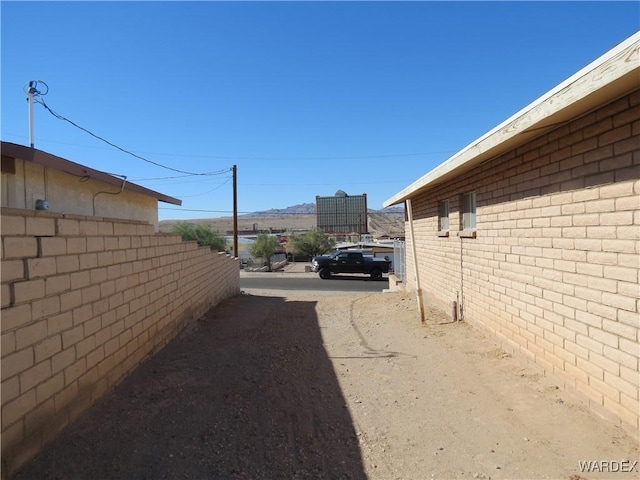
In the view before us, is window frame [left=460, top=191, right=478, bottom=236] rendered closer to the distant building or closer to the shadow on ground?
the shadow on ground

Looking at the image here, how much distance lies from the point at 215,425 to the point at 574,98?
4.13 meters

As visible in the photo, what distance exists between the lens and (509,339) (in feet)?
19.2

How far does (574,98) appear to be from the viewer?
11.6 feet

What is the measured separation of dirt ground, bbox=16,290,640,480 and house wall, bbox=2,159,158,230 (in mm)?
2928

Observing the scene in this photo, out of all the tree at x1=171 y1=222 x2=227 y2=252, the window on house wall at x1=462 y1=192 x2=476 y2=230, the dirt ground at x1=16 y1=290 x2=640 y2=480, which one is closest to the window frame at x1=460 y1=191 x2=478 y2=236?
the window on house wall at x1=462 y1=192 x2=476 y2=230

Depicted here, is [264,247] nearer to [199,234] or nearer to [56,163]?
[199,234]

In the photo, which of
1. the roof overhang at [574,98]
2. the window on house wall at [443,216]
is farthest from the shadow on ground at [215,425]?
the window on house wall at [443,216]

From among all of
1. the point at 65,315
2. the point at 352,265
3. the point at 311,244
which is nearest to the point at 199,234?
the point at 352,265

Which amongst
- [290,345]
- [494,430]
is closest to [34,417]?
[494,430]

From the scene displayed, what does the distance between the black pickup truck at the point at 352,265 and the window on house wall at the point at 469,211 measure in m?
22.4

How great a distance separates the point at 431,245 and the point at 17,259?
8.81 meters

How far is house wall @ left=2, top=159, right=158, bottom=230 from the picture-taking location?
5.92 meters

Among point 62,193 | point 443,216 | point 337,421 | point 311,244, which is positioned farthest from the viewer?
point 311,244

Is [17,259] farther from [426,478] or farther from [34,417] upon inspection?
[426,478]
